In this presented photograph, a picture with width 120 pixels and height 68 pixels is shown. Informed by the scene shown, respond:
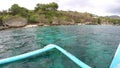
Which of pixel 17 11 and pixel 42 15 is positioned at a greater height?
pixel 17 11

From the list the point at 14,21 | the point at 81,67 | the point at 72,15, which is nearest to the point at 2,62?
the point at 81,67

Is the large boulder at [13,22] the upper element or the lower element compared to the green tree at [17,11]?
lower

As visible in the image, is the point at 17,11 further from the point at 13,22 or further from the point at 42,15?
the point at 13,22

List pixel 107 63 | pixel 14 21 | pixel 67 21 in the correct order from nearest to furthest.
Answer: pixel 107 63
pixel 14 21
pixel 67 21

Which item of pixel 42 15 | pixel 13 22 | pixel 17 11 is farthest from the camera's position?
pixel 42 15

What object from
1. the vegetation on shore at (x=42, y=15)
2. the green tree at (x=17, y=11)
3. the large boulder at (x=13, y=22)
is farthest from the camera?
the green tree at (x=17, y=11)

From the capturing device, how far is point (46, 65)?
1016cm

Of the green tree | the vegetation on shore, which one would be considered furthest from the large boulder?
the green tree

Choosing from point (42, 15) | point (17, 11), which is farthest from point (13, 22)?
point (42, 15)

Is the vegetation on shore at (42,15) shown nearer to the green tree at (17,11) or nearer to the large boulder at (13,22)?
the green tree at (17,11)

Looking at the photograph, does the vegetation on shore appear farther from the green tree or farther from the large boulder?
the large boulder

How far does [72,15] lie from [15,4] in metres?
27.0

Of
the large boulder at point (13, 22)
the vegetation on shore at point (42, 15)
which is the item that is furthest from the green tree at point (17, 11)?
the large boulder at point (13, 22)

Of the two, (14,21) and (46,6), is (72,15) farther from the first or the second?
(14,21)
